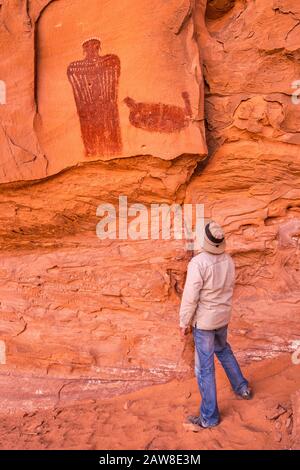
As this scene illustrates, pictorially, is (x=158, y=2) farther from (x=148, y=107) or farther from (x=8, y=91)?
(x=8, y=91)

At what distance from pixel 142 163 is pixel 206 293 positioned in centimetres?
151

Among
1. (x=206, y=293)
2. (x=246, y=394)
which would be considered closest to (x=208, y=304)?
(x=206, y=293)

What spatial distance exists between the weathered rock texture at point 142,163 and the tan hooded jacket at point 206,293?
3.33 ft

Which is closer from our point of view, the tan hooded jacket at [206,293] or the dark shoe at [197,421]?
the tan hooded jacket at [206,293]

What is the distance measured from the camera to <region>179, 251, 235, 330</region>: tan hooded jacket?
3.39m

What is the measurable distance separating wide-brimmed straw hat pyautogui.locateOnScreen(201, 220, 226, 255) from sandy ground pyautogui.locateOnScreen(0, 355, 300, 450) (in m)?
1.31

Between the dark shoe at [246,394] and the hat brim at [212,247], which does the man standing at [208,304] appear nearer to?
the hat brim at [212,247]

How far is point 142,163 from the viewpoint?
4359mm

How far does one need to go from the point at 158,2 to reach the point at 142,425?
3.63 meters

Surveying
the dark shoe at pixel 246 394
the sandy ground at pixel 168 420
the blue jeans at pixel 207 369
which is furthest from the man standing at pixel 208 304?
the dark shoe at pixel 246 394

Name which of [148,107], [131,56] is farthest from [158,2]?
[148,107]

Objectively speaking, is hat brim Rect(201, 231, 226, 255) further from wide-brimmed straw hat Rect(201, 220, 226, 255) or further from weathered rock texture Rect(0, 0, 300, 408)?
weathered rock texture Rect(0, 0, 300, 408)

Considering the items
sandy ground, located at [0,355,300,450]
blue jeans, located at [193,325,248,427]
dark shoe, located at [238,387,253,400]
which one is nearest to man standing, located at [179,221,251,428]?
blue jeans, located at [193,325,248,427]

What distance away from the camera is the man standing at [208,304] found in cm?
340
